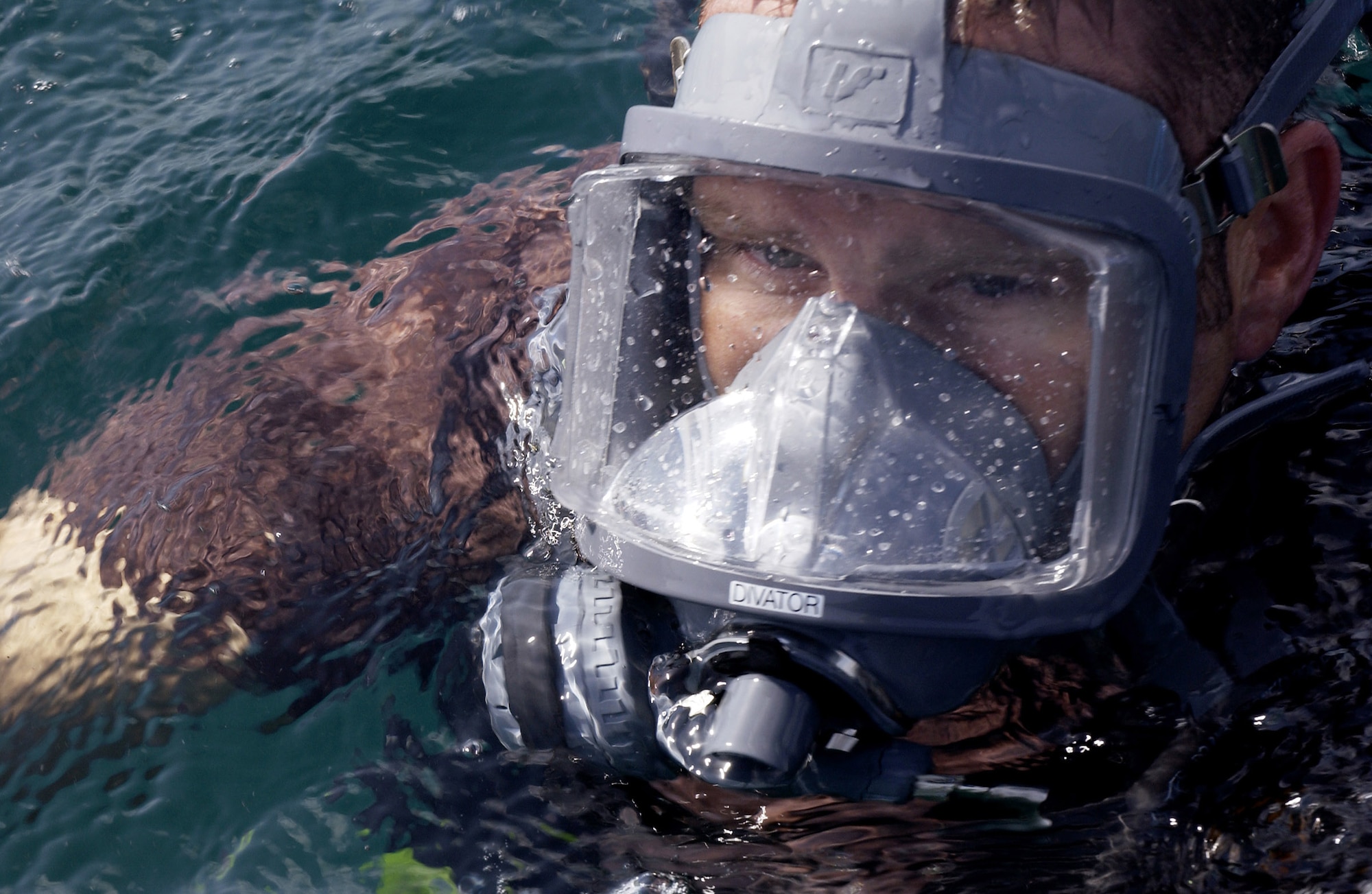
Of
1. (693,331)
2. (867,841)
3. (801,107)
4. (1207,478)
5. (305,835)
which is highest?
(801,107)

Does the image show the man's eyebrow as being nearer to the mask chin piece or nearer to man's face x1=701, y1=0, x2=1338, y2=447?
man's face x1=701, y1=0, x2=1338, y2=447

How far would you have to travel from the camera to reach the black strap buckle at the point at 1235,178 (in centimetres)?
154

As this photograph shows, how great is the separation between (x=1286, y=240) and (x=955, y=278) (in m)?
0.62

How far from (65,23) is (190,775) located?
2.83 metres

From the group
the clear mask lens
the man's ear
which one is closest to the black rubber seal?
the clear mask lens

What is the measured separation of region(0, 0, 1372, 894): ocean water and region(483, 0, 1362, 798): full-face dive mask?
211 mm

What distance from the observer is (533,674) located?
5.80ft

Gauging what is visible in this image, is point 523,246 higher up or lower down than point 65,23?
lower down

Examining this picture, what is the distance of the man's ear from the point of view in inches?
67.5

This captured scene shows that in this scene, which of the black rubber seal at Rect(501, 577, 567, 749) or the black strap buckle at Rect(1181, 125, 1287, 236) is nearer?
the black strap buckle at Rect(1181, 125, 1287, 236)

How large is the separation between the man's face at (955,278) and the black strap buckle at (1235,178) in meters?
0.21

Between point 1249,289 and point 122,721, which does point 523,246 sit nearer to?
point 122,721

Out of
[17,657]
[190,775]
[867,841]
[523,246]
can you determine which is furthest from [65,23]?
[867,841]

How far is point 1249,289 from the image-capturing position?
1.76 meters
